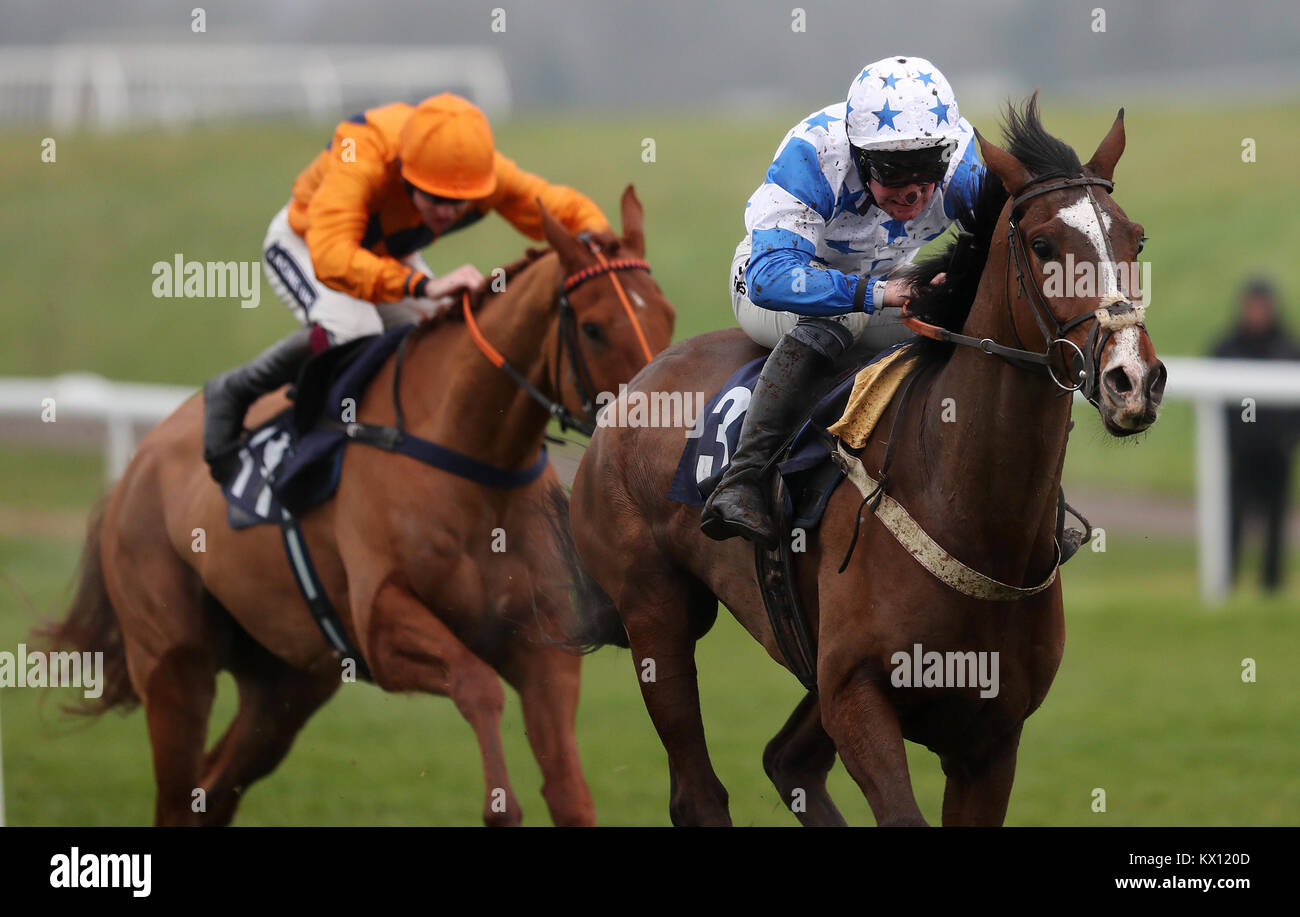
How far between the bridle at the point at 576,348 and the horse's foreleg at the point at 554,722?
2.24ft

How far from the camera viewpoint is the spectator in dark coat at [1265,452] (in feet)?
33.0

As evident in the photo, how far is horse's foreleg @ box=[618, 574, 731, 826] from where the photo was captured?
443 centimetres

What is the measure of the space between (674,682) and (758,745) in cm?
329

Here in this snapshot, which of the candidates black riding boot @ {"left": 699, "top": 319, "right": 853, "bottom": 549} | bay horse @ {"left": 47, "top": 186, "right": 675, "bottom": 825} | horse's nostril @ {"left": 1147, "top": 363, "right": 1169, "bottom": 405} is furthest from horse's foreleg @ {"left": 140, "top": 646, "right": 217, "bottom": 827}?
horse's nostril @ {"left": 1147, "top": 363, "right": 1169, "bottom": 405}

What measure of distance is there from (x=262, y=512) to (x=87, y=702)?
1.43 m

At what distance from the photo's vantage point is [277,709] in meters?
6.17

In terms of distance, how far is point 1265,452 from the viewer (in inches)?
400

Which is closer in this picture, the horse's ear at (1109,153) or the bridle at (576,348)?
the horse's ear at (1109,153)

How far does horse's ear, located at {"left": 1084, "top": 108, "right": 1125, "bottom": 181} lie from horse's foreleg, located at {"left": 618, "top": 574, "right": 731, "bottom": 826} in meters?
1.58

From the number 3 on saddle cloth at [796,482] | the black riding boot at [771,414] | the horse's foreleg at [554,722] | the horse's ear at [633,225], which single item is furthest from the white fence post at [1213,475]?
the black riding boot at [771,414]

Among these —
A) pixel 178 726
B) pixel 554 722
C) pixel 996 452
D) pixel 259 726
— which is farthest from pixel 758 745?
pixel 996 452

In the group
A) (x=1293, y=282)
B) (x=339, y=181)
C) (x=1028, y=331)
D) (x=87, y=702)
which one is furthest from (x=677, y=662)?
(x=1293, y=282)

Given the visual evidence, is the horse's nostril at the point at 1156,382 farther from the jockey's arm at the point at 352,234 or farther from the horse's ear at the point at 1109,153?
the jockey's arm at the point at 352,234

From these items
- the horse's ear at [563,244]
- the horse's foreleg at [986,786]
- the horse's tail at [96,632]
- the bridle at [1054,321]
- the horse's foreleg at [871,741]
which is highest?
the horse's ear at [563,244]
